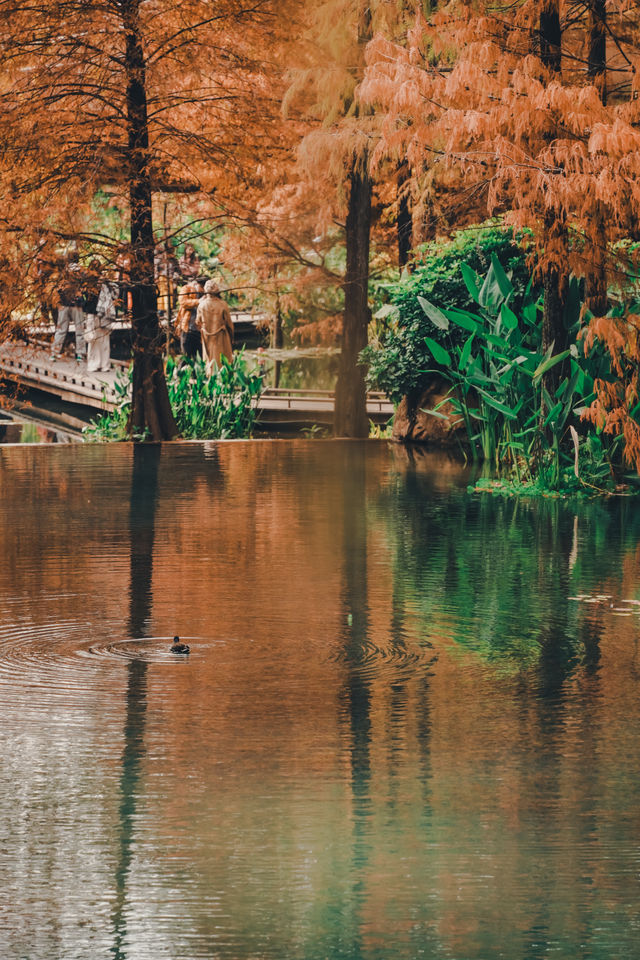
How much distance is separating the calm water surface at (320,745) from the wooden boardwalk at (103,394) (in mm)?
19015

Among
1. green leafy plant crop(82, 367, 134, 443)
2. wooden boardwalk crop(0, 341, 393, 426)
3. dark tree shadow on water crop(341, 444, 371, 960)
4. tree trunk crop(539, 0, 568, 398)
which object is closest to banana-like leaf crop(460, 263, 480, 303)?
tree trunk crop(539, 0, 568, 398)

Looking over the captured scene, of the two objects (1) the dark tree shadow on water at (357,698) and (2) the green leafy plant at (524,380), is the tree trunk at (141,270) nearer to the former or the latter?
(2) the green leafy plant at (524,380)

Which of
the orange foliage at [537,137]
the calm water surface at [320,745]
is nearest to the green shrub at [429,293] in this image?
the orange foliage at [537,137]

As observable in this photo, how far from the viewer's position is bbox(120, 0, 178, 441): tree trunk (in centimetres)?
2134

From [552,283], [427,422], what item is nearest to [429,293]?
[427,422]

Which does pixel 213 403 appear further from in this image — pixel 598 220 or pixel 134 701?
pixel 134 701

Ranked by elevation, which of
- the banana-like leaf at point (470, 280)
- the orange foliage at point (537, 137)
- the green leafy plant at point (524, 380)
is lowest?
the green leafy plant at point (524, 380)

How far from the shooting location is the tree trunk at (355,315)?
85.3ft

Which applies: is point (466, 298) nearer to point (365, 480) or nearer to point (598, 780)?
point (365, 480)

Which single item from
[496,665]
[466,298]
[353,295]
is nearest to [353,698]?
[496,665]

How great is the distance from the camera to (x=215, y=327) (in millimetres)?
29406

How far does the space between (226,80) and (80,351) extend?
15.1 metres

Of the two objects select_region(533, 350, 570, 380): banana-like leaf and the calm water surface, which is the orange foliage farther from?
the calm water surface

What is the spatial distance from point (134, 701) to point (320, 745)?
1.01 metres
